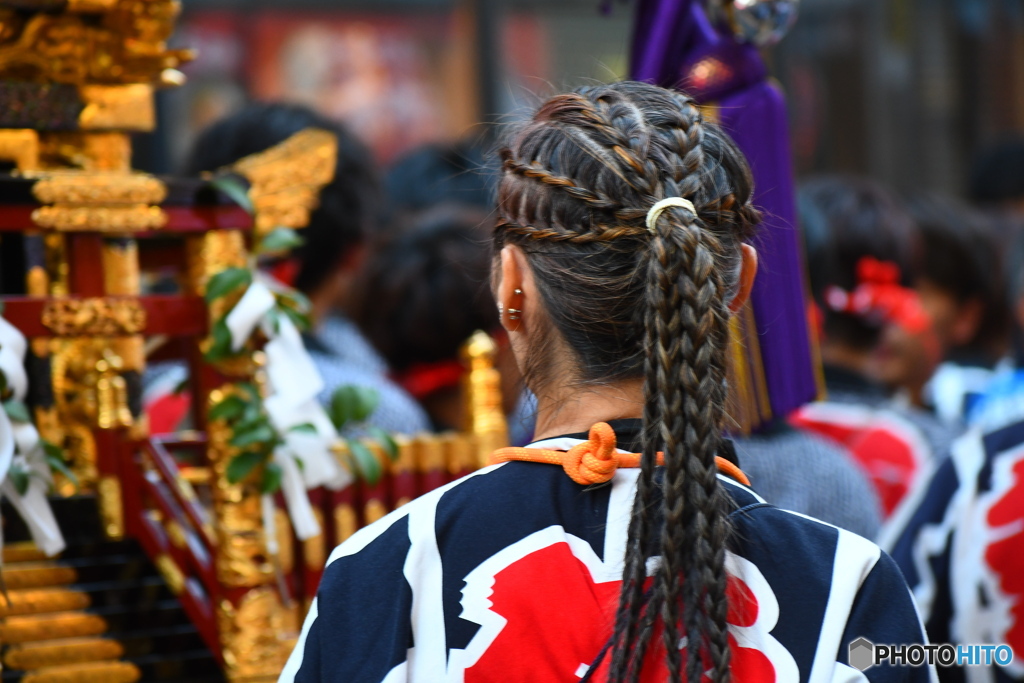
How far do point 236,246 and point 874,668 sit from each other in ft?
3.70

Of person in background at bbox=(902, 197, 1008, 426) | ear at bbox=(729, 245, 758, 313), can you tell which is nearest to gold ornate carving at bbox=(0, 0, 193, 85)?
ear at bbox=(729, 245, 758, 313)

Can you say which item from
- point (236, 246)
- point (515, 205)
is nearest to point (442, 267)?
point (236, 246)

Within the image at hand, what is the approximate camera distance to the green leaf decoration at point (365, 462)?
1.93m

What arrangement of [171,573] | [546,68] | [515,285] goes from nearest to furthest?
[515,285] → [171,573] → [546,68]

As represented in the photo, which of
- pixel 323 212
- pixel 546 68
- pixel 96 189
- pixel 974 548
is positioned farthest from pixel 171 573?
pixel 546 68

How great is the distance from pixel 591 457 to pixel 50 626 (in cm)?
91

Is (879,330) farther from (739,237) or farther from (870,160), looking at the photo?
(870,160)

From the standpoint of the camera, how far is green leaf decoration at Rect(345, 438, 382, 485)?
1.93 meters

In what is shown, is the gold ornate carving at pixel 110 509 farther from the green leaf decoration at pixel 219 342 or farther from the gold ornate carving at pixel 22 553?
the green leaf decoration at pixel 219 342

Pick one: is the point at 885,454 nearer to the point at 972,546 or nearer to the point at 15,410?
the point at 972,546

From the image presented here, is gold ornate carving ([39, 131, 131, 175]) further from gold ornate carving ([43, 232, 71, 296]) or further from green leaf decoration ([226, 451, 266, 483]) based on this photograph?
green leaf decoration ([226, 451, 266, 483])

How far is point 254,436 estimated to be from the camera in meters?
1.76

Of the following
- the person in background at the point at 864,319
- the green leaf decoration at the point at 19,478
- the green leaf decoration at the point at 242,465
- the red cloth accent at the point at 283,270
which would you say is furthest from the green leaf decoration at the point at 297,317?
the person in background at the point at 864,319

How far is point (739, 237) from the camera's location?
1.38 meters
